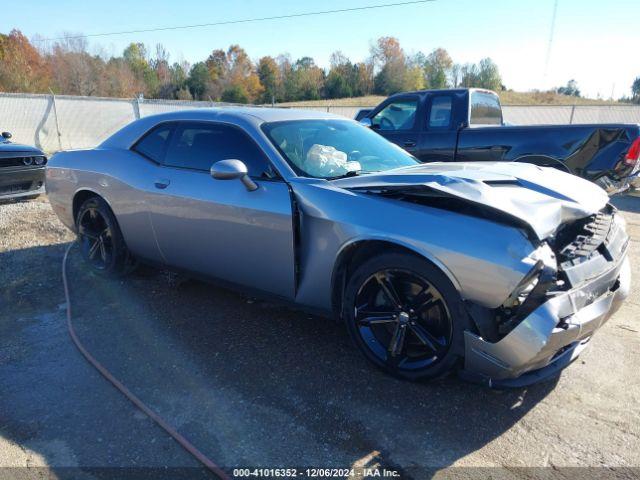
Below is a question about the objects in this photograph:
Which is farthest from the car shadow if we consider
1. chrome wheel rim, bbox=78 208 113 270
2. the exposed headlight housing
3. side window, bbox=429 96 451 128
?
side window, bbox=429 96 451 128

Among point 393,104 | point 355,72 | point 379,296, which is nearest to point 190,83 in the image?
point 355,72

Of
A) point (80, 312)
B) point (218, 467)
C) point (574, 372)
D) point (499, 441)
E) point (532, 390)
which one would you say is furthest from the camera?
point (80, 312)

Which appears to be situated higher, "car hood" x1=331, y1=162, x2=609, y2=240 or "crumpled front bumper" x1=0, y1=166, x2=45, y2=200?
"car hood" x1=331, y1=162, x2=609, y2=240

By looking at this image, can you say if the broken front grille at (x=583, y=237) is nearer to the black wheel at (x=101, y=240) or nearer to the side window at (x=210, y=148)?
the side window at (x=210, y=148)

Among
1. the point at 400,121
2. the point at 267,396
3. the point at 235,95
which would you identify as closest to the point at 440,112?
the point at 400,121

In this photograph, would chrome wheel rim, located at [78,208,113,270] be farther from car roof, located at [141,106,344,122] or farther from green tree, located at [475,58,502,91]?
green tree, located at [475,58,502,91]

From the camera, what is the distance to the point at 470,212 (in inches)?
101

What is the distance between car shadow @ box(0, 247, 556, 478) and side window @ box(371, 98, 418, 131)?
4219 millimetres

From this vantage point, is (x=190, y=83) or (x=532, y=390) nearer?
(x=532, y=390)

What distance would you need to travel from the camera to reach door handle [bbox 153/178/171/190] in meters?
3.81

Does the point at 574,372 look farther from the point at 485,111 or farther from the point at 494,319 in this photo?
the point at 485,111

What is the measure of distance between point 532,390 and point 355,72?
232 ft

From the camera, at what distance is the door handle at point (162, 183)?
12.5 feet

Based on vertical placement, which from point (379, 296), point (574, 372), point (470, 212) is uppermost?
point (470, 212)
